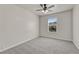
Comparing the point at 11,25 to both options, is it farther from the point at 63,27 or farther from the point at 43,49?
the point at 63,27

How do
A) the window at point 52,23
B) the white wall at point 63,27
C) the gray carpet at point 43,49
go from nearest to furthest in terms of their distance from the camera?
the gray carpet at point 43,49 → the white wall at point 63,27 → the window at point 52,23

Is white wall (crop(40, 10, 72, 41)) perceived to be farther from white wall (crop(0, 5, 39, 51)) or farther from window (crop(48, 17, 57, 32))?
white wall (crop(0, 5, 39, 51))

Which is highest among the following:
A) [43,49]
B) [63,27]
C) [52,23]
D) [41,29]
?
[52,23]

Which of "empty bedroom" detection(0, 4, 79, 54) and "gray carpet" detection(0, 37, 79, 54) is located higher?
"empty bedroom" detection(0, 4, 79, 54)

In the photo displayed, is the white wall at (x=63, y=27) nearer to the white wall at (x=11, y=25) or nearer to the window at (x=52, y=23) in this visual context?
the window at (x=52, y=23)

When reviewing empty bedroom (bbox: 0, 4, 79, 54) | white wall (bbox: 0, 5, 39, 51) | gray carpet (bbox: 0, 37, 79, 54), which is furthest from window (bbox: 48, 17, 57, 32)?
white wall (bbox: 0, 5, 39, 51)

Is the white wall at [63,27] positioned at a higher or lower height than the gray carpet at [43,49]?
higher

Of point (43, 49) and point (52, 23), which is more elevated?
point (52, 23)

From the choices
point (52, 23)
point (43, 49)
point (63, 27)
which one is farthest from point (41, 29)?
point (43, 49)

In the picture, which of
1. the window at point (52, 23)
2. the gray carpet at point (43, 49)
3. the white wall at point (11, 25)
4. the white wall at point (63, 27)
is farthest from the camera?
the window at point (52, 23)

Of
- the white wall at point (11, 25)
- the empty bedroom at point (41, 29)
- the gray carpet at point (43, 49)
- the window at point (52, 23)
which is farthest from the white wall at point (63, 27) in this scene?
the white wall at point (11, 25)

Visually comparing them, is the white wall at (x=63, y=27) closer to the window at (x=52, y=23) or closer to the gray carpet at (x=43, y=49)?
the window at (x=52, y=23)

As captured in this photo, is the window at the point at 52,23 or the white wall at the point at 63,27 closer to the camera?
the white wall at the point at 63,27

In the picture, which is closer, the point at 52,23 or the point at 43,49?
the point at 43,49
